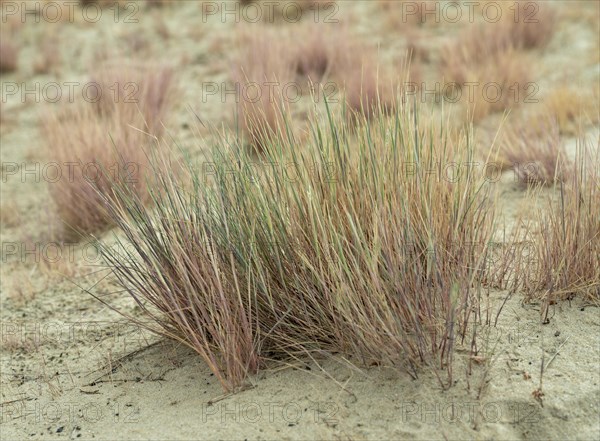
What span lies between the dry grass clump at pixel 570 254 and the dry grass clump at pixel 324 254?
0.73 ft

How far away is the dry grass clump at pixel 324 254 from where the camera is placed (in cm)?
236

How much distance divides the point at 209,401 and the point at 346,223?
0.68 meters

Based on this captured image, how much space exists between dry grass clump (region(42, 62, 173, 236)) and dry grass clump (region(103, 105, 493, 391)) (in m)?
1.08

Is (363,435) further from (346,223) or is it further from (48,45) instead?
(48,45)

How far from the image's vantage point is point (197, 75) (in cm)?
627

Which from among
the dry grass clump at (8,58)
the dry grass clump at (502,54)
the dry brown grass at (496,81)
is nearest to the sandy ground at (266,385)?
the dry brown grass at (496,81)

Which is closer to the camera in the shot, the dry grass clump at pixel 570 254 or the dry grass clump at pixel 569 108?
the dry grass clump at pixel 570 254

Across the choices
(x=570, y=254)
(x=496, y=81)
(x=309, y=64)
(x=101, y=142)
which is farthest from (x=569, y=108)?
(x=101, y=142)

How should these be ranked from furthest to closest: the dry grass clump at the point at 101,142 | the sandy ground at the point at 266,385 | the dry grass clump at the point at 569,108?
the dry grass clump at the point at 569,108, the dry grass clump at the point at 101,142, the sandy ground at the point at 266,385

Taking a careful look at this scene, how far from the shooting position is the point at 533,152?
A: 405cm

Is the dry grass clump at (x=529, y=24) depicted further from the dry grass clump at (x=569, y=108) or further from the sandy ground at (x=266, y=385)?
the sandy ground at (x=266, y=385)

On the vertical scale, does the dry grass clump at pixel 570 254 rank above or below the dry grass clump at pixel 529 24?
below

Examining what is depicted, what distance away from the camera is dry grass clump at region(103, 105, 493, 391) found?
2357 millimetres

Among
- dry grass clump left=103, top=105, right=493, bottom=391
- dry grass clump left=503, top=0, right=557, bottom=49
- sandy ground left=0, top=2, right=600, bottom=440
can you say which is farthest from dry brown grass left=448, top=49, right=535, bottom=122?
dry grass clump left=103, top=105, right=493, bottom=391
